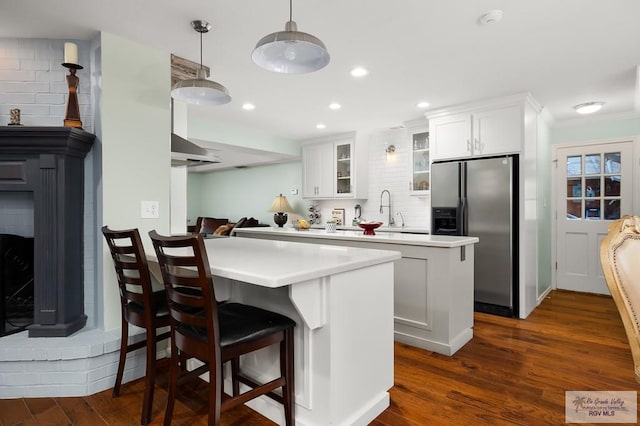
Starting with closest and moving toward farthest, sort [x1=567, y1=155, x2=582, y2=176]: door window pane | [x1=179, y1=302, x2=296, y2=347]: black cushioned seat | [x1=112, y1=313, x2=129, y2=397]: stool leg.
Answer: [x1=179, y1=302, x2=296, y2=347]: black cushioned seat, [x1=112, y1=313, x2=129, y2=397]: stool leg, [x1=567, y1=155, x2=582, y2=176]: door window pane

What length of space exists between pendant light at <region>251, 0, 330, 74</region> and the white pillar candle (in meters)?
1.38

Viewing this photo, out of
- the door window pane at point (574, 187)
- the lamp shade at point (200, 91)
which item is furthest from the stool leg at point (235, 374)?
the door window pane at point (574, 187)

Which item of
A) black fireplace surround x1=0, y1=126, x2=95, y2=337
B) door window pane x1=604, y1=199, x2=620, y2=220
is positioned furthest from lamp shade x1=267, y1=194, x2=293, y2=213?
door window pane x1=604, y1=199, x2=620, y2=220

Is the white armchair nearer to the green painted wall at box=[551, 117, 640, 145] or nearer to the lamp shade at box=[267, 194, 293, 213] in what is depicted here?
the green painted wall at box=[551, 117, 640, 145]

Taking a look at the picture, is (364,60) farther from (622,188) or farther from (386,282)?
(622,188)

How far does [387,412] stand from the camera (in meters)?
1.94

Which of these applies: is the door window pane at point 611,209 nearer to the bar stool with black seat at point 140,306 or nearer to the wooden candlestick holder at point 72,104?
the bar stool with black seat at point 140,306

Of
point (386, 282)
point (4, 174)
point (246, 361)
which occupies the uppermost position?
point (4, 174)

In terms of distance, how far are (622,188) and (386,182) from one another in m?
2.96

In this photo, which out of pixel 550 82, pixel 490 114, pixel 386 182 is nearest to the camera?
pixel 550 82

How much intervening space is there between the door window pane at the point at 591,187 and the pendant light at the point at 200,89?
15.6ft

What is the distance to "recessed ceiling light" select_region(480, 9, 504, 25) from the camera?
2.11m

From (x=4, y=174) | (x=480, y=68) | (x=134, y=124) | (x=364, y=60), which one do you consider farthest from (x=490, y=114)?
(x=4, y=174)

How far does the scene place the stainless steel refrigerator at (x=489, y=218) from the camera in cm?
372
